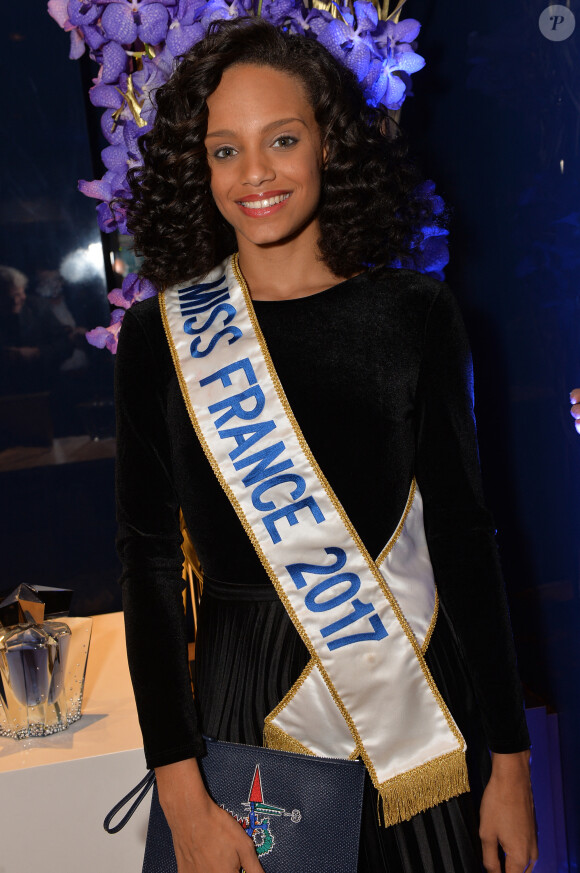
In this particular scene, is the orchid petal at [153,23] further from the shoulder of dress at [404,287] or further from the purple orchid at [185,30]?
the shoulder of dress at [404,287]

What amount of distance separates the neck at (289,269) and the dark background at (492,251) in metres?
0.48

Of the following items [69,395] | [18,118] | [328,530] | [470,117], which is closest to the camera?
[328,530]

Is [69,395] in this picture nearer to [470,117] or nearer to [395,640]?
[470,117]

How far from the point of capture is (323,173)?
1.15 m

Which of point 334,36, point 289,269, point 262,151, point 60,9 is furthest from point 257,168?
point 60,9

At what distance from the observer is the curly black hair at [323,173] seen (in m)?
1.08

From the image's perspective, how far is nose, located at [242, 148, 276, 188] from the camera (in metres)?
1.01

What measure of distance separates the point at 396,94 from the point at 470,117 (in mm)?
511

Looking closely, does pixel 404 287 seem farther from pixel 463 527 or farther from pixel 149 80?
pixel 149 80

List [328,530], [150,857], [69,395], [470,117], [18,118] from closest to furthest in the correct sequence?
[150,857], [328,530], [470,117], [18,118], [69,395]

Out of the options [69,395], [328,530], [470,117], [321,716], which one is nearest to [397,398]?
[328,530]

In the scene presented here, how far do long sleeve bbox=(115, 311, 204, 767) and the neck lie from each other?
0.21m

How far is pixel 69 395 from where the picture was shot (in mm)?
2113

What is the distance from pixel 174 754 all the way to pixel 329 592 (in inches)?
10.5
